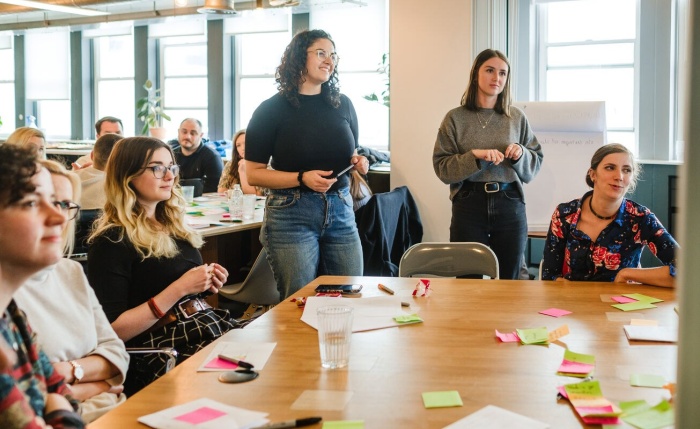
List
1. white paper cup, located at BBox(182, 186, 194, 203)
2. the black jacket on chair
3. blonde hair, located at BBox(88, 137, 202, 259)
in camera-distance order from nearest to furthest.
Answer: blonde hair, located at BBox(88, 137, 202, 259) < the black jacket on chair < white paper cup, located at BBox(182, 186, 194, 203)

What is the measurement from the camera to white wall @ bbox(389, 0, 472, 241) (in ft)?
16.7

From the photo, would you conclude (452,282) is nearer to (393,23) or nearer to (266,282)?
(266,282)

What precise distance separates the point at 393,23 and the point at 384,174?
1441mm

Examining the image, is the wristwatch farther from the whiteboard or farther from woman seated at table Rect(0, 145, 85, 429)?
the whiteboard

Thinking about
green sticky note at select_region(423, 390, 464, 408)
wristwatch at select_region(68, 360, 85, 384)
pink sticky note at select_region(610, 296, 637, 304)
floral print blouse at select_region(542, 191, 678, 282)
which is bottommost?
wristwatch at select_region(68, 360, 85, 384)

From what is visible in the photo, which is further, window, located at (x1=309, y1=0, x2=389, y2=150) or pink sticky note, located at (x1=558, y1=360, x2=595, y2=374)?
window, located at (x1=309, y1=0, x2=389, y2=150)

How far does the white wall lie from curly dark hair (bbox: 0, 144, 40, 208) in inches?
166

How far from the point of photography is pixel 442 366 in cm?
169

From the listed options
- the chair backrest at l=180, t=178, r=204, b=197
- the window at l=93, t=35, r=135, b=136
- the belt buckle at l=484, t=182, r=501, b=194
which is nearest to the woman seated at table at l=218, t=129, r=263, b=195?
the chair backrest at l=180, t=178, r=204, b=197

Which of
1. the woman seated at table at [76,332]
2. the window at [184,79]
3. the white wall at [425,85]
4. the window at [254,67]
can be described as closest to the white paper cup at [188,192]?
the white wall at [425,85]

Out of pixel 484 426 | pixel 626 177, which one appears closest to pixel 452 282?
pixel 626 177

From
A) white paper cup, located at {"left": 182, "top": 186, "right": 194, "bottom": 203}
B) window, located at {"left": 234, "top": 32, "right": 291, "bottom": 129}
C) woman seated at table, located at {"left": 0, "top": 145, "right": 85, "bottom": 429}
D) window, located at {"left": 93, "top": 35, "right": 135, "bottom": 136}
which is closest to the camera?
woman seated at table, located at {"left": 0, "top": 145, "right": 85, "bottom": 429}

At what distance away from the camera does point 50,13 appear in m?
10.3

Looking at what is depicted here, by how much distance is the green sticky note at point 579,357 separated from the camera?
170 cm
